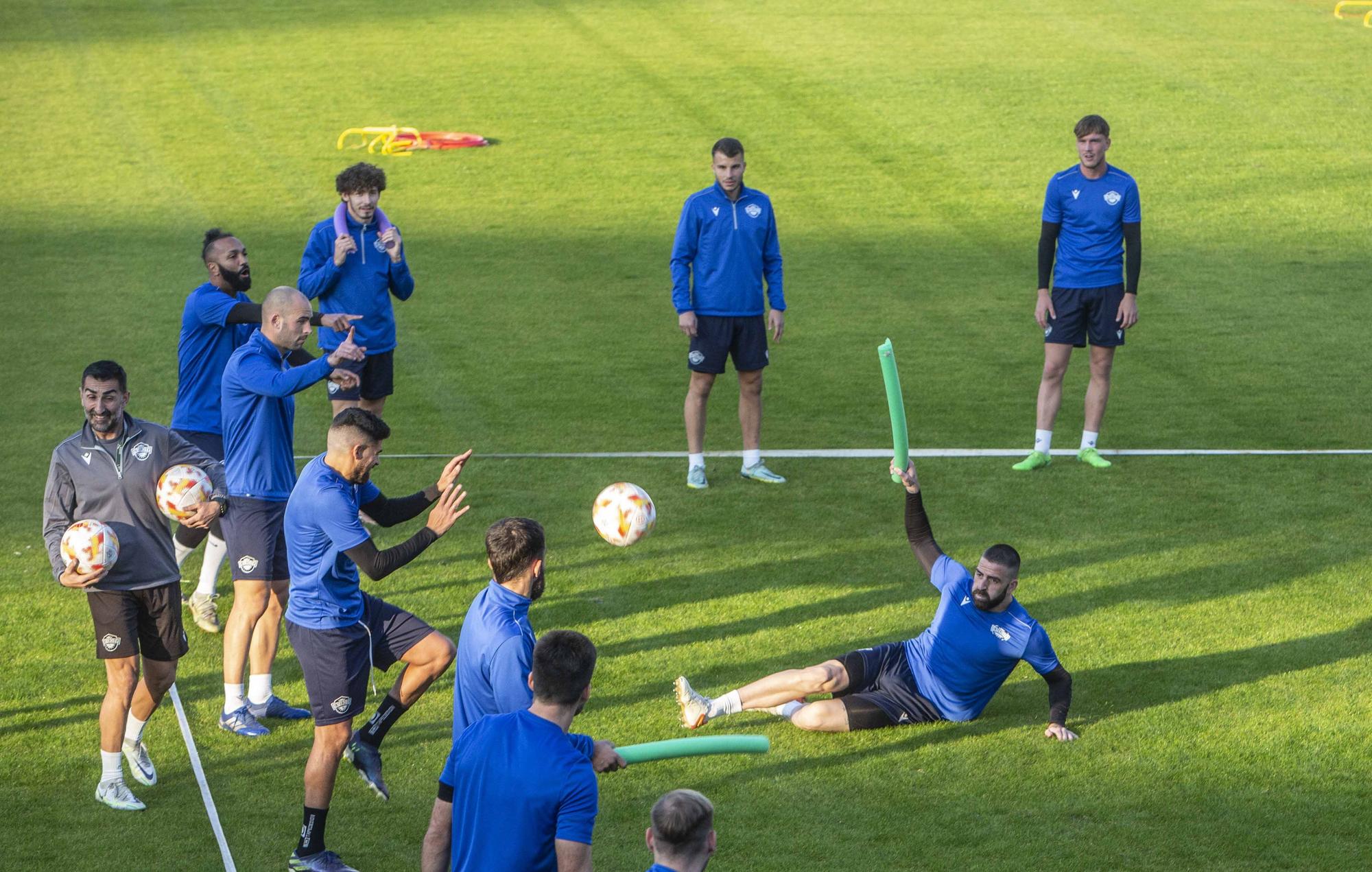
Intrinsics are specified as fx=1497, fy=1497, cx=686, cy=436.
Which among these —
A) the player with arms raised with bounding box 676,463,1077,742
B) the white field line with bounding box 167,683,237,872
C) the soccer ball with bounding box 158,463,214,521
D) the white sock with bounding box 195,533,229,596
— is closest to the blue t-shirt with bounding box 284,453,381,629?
the soccer ball with bounding box 158,463,214,521

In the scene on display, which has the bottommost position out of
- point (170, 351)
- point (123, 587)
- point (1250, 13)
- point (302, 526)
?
point (170, 351)

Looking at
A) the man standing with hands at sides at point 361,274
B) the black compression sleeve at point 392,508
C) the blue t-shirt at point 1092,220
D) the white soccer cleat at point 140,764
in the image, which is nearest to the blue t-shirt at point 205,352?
the man standing with hands at sides at point 361,274

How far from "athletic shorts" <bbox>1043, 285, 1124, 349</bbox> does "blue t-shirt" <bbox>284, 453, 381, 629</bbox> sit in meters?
7.23

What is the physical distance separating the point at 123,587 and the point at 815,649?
13.6ft

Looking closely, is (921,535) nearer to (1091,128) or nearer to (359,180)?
(359,180)

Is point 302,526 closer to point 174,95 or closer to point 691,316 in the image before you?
point 691,316

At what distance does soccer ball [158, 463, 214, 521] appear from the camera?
7.48 meters

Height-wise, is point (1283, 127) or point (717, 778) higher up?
point (1283, 127)

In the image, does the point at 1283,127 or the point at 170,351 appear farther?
the point at 1283,127

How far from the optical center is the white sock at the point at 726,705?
831cm

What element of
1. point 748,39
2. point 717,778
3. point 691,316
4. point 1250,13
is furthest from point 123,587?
point 1250,13

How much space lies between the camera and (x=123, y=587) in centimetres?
752

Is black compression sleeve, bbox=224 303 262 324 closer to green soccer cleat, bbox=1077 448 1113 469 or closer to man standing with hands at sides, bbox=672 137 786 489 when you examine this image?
man standing with hands at sides, bbox=672 137 786 489

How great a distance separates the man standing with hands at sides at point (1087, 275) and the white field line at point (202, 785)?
23.4ft
